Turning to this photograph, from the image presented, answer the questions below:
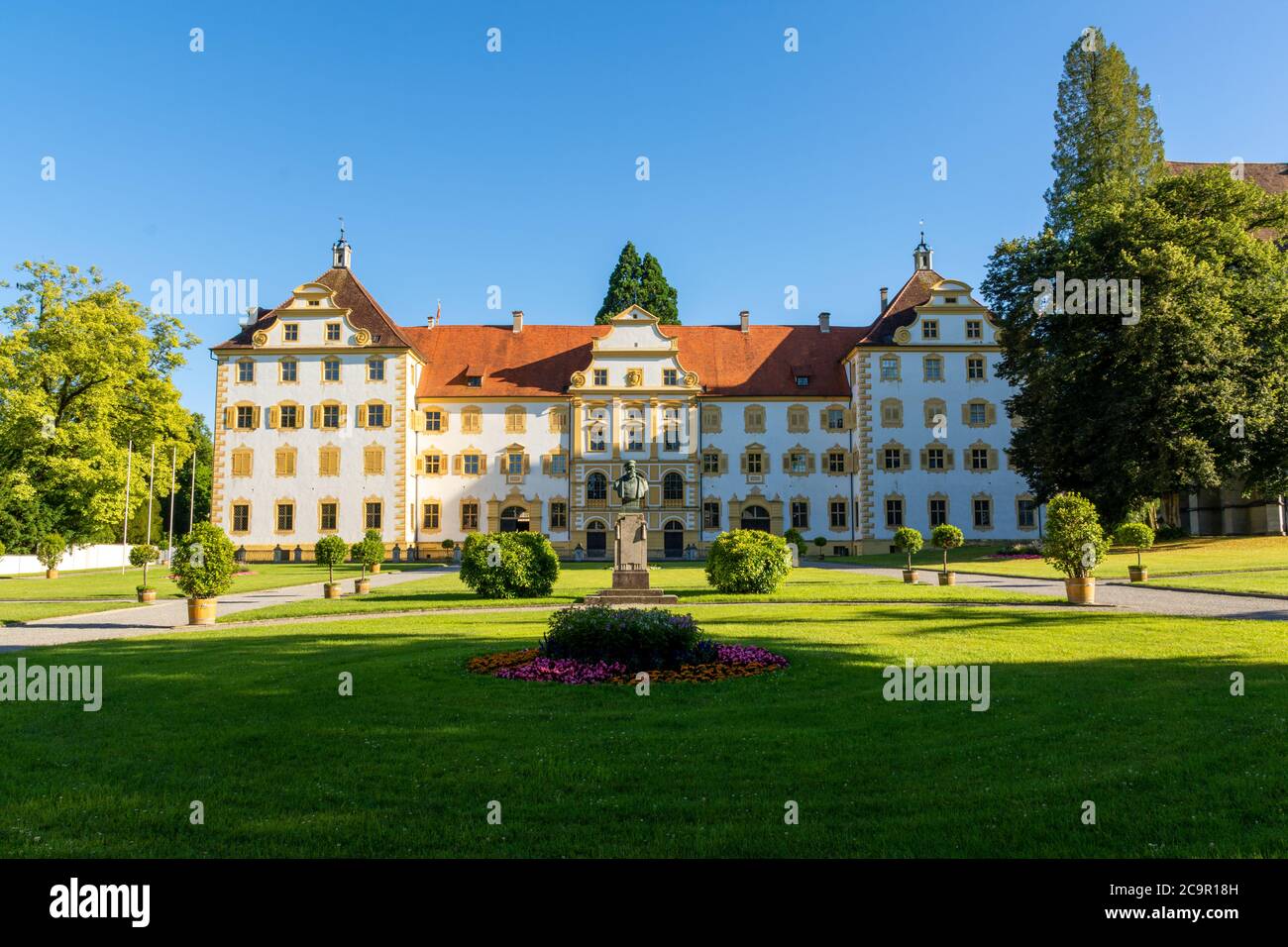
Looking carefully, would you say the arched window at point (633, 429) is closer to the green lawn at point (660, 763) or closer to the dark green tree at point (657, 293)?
the dark green tree at point (657, 293)

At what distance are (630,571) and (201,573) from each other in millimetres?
9954

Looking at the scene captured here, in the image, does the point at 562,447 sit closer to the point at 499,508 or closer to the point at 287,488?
the point at 499,508

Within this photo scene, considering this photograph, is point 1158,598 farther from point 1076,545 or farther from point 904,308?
point 904,308

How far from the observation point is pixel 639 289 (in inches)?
2341

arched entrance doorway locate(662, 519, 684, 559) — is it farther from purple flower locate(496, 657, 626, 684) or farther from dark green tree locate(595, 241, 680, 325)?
purple flower locate(496, 657, 626, 684)

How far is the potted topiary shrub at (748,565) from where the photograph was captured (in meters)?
22.3

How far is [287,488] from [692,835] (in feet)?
155

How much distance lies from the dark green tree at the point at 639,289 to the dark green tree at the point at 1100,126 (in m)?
25.1

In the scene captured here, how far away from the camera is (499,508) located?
48906mm

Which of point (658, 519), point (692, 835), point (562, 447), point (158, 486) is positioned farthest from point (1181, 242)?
point (158, 486)

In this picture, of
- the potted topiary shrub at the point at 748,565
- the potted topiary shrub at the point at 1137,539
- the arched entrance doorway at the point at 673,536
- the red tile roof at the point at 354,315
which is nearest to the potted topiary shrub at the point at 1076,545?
the potted topiary shrub at the point at 1137,539

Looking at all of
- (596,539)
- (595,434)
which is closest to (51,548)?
(596,539)

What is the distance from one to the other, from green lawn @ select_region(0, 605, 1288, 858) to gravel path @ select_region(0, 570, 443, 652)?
18.3 feet
